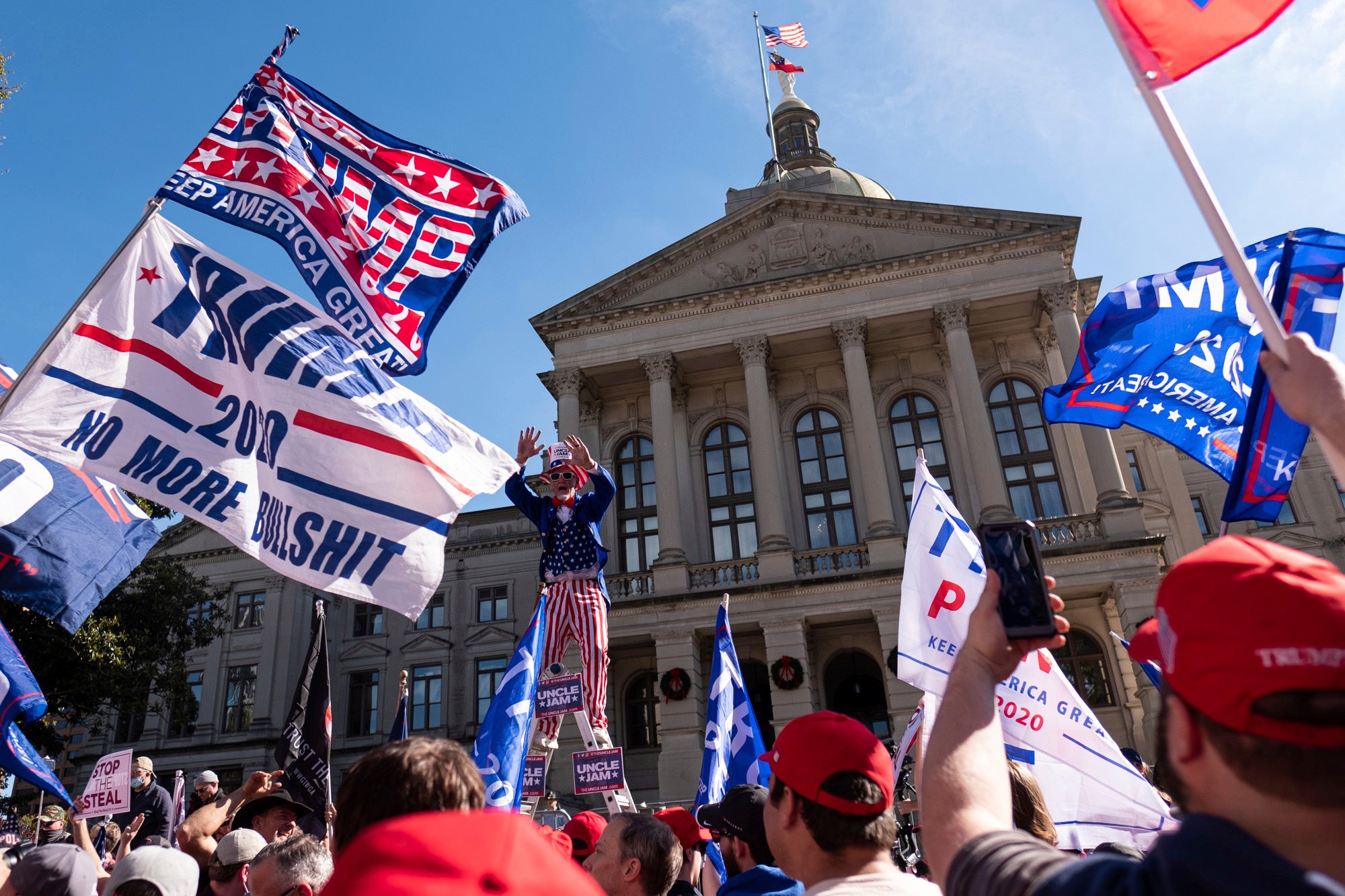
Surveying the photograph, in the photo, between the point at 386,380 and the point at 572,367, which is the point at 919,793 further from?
the point at 572,367

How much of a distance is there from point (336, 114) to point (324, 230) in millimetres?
997

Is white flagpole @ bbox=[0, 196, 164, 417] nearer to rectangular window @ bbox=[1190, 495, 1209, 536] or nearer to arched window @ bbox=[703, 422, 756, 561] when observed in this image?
arched window @ bbox=[703, 422, 756, 561]

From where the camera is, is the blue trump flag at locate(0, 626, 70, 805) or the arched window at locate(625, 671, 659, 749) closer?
the blue trump flag at locate(0, 626, 70, 805)

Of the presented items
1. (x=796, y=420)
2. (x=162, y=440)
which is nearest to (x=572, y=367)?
(x=796, y=420)

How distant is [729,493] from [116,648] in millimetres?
16846

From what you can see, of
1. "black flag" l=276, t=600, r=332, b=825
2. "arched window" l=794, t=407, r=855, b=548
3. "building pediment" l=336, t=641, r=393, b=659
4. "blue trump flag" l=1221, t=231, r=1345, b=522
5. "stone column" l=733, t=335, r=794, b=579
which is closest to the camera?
"blue trump flag" l=1221, t=231, r=1345, b=522

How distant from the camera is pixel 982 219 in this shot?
93.2ft

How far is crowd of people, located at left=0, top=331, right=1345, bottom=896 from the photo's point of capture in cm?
112

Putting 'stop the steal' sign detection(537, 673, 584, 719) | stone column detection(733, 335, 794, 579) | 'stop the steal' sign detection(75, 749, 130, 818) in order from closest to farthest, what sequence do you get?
'stop the steal' sign detection(537, 673, 584, 719) → 'stop the steal' sign detection(75, 749, 130, 818) → stone column detection(733, 335, 794, 579)

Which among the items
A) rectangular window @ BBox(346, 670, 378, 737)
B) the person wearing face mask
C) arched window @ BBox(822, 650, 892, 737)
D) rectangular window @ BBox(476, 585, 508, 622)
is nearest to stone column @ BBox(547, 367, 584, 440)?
arched window @ BBox(822, 650, 892, 737)

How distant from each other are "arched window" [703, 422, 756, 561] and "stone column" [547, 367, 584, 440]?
167 inches

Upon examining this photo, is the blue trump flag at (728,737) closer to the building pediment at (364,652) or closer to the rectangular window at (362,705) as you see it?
the rectangular window at (362,705)

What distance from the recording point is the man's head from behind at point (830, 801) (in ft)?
7.43

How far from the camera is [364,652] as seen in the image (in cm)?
3916
